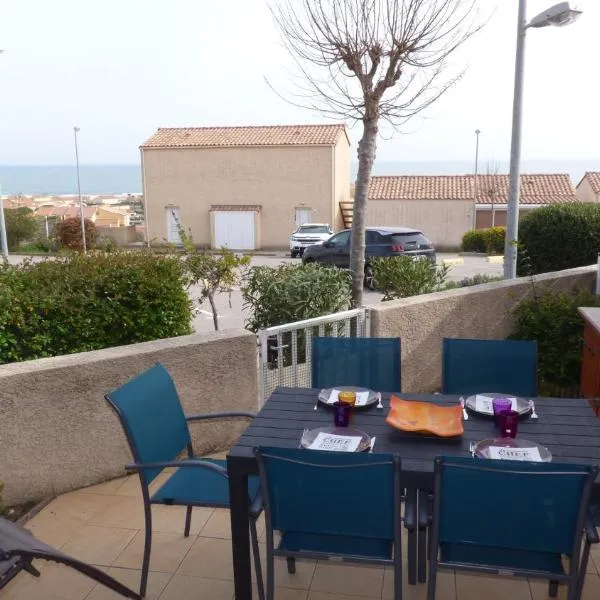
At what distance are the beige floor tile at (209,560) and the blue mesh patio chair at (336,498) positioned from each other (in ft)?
2.69

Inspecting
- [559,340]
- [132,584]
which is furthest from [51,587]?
[559,340]

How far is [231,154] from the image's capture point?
3136 cm

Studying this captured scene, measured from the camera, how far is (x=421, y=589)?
2.98 meters

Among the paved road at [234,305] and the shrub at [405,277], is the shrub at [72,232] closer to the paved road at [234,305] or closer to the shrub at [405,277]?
the paved road at [234,305]

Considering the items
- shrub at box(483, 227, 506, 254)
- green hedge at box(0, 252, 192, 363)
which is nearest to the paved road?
green hedge at box(0, 252, 192, 363)

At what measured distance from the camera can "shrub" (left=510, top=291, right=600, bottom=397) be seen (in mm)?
5328

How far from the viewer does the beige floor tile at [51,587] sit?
9.71 ft

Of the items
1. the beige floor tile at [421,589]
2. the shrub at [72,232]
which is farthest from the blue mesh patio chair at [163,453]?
the shrub at [72,232]

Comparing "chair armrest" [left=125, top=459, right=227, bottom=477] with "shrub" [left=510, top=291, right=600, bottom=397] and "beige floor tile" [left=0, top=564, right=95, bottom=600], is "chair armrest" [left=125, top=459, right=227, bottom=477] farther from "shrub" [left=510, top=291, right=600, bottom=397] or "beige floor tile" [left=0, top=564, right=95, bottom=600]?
"shrub" [left=510, top=291, right=600, bottom=397]

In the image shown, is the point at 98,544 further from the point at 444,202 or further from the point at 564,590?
the point at 444,202

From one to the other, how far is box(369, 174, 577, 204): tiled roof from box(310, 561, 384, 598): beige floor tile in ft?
98.6

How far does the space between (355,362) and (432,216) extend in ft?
96.1

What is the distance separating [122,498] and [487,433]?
220 centimetres

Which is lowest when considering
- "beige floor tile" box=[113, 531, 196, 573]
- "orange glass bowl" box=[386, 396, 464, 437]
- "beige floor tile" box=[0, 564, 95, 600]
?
"beige floor tile" box=[0, 564, 95, 600]
